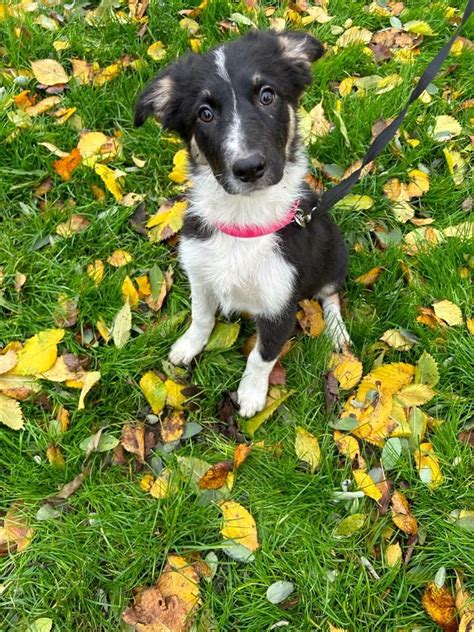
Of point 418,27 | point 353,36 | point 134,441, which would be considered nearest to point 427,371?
point 134,441

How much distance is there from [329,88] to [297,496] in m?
2.93

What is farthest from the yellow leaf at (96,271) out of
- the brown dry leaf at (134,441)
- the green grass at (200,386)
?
the brown dry leaf at (134,441)

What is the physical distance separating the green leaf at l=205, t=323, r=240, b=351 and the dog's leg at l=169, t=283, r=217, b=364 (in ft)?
0.13

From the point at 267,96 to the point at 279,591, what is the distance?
2.14 m

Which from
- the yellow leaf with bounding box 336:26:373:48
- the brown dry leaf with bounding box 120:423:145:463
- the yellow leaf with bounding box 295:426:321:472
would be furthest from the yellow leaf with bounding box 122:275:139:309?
the yellow leaf with bounding box 336:26:373:48

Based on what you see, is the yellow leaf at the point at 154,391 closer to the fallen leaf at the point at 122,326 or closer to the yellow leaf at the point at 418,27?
the fallen leaf at the point at 122,326

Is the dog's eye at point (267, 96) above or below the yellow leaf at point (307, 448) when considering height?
above

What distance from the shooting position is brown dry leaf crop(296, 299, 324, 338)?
10.5ft

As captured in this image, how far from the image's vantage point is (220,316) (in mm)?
3316

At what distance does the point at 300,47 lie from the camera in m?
2.54

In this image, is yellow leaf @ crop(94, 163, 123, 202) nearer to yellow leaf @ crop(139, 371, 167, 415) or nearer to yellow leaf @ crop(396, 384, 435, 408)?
yellow leaf @ crop(139, 371, 167, 415)

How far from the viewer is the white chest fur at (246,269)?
263 centimetres

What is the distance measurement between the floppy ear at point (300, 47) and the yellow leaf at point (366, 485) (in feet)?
6.36

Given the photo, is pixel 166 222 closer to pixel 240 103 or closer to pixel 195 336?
pixel 195 336
